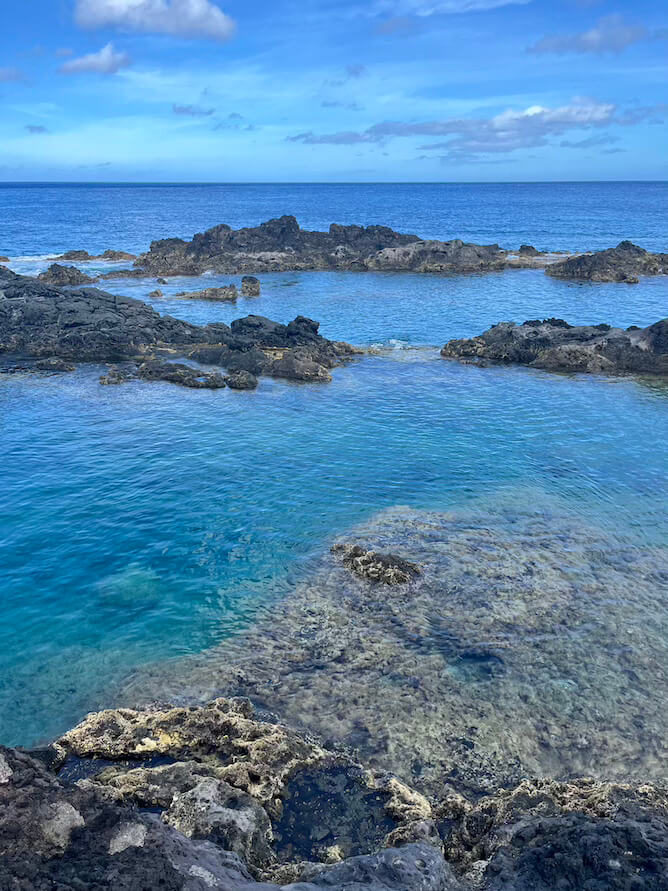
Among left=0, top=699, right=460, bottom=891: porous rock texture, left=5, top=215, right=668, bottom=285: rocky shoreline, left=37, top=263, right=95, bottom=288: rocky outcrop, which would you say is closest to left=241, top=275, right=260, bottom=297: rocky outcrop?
left=5, top=215, right=668, bottom=285: rocky shoreline

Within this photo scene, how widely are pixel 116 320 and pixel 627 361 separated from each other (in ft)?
145

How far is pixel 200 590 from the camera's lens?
23.4m

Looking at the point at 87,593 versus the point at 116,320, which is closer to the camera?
the point at 87,593

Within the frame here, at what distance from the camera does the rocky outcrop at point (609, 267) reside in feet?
301

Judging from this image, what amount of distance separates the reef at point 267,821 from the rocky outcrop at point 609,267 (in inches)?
3505

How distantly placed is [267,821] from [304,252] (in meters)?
110

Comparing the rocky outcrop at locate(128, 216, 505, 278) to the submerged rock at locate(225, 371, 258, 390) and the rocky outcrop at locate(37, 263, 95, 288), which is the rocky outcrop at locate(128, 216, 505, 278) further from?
the submerged rock at locate(225, 371, 258, 390)

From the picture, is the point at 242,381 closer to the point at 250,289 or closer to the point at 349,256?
the point at 250,289

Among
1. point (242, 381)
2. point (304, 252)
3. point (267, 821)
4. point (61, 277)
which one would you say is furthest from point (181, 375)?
point (304, 252)

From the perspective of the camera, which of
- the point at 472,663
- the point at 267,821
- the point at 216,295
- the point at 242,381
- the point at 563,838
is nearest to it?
the point at 563,838

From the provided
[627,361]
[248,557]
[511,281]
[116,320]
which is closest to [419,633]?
[248,557]

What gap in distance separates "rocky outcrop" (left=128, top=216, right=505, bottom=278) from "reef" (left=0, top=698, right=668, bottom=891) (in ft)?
303

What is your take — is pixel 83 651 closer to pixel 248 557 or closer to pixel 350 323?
pixel 248 557

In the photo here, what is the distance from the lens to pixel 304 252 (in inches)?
4510
